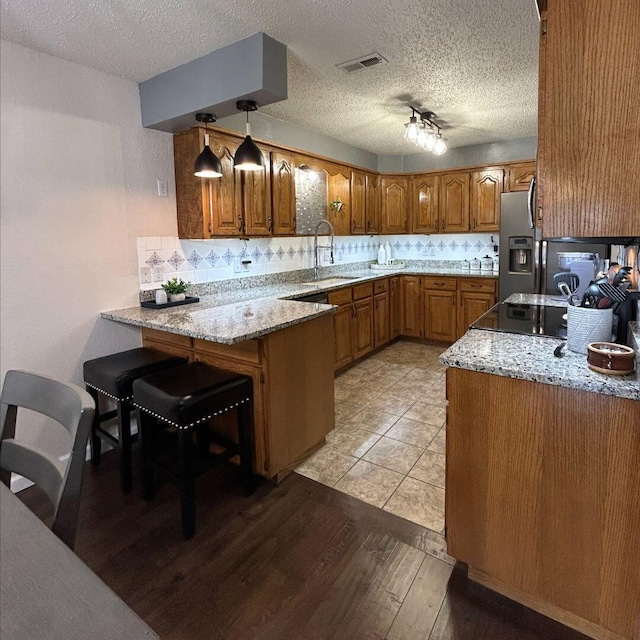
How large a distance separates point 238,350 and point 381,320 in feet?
9.19

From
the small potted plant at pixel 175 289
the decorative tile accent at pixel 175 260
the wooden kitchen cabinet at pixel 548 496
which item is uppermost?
the decorative tile accent at pixel 175 260

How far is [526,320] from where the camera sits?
83.7 inches

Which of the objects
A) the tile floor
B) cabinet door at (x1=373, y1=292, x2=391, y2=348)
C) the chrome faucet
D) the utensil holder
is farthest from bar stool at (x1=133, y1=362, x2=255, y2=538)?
cabinet door at (x1=373, y1=292, x2=391, y2=348)

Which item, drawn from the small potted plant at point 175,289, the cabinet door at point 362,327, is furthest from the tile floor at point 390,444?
the small potted plant at point 175,289

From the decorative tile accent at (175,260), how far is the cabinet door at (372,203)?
256 centimetres

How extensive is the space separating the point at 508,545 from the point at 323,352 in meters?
1.43

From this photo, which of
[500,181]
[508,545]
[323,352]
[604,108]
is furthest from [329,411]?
[500,181]

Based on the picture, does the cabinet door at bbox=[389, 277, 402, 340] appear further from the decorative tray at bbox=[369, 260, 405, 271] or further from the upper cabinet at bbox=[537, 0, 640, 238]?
the upper cabinet at bbox=[537, 0, 640, 238]

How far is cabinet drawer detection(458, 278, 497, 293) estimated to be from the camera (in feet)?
15.2

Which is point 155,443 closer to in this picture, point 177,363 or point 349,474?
point 177,363

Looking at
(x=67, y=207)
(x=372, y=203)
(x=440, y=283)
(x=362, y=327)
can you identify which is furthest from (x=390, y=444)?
(x=372, y=203)

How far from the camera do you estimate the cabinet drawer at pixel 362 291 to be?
428cm

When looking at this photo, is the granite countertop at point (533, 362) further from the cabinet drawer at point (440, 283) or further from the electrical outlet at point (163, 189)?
the cabinet drawer at point (440, 283)

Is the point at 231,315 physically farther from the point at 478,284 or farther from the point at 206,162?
the point at 478,284
